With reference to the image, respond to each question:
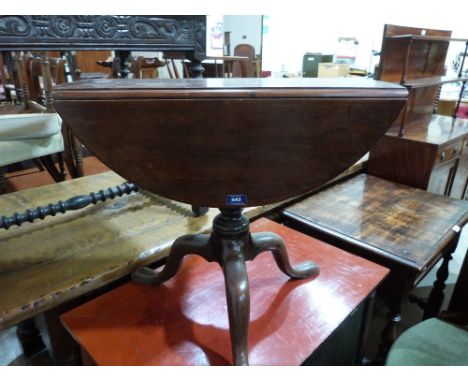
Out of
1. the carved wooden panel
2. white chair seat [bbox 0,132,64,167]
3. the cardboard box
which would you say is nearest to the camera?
the carved wooden panel

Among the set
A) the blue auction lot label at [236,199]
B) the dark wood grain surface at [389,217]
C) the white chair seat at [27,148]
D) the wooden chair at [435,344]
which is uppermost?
the blue auction lot label at [236,199]

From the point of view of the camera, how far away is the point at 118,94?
59 cm

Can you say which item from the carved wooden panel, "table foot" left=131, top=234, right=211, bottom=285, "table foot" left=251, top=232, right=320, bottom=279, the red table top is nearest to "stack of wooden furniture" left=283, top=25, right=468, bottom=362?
the red table top

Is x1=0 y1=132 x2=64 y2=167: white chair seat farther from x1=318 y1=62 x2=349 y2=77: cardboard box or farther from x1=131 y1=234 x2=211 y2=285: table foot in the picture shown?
x1=318 y1=62 x2=349 y2=77: cardboard box

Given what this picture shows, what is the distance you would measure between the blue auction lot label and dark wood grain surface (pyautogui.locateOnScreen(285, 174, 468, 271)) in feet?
2.32

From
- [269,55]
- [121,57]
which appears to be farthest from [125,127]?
[269,55]

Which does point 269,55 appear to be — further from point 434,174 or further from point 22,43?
point 22,43

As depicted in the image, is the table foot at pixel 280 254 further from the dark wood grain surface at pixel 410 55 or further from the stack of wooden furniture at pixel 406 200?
the dark wood grain surface at pixel 410 55

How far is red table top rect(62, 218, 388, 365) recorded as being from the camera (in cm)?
81

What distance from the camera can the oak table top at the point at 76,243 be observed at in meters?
0.91

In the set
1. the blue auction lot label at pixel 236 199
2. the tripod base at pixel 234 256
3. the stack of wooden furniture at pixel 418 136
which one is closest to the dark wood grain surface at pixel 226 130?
the blue auction lot label at pixel 236 199

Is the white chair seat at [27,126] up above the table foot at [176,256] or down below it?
above

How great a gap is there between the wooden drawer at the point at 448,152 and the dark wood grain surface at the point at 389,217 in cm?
24

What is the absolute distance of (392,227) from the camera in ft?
4.46
